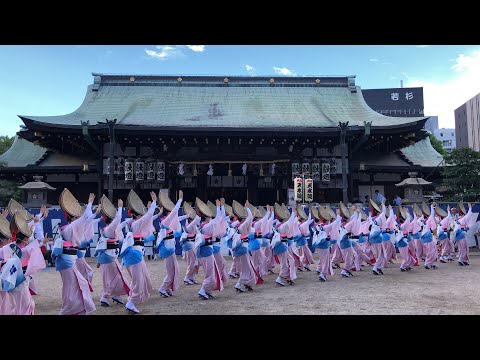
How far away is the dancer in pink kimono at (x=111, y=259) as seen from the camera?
22.4 ft

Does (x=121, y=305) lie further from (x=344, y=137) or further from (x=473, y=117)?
(x=473, y=117)

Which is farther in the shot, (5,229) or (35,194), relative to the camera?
(35,194)

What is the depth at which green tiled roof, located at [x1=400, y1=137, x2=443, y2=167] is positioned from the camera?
2058 cm

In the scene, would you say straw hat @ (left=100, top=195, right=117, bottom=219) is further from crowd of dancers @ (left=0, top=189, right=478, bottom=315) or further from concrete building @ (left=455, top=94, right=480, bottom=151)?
concrete building @ (left=455, top=94, right=480, bottom=151)

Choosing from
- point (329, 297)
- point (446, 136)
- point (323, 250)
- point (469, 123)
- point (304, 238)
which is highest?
point (446, 136)

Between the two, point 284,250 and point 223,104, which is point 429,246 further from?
point 223,104

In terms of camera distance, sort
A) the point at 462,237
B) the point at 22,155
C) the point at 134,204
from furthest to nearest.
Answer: the point at 22,155
the point at 462,237
the point at 134,204

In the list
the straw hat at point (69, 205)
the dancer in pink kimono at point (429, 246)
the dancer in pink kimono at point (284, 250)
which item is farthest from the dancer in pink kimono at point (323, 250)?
the straw hat at point (69, 205)

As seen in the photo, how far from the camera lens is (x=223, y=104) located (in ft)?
69.4

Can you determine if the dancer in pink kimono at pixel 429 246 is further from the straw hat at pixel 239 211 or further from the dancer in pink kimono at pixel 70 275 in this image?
the dancer in pink kimono at pixel 70 275

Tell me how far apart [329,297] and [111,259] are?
→ 14.3 ft

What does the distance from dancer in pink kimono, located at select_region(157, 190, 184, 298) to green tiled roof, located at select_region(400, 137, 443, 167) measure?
1651cm

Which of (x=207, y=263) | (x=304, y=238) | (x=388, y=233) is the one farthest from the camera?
(x=388, y=233)

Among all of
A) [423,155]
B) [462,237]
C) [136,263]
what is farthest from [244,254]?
[423,155]
